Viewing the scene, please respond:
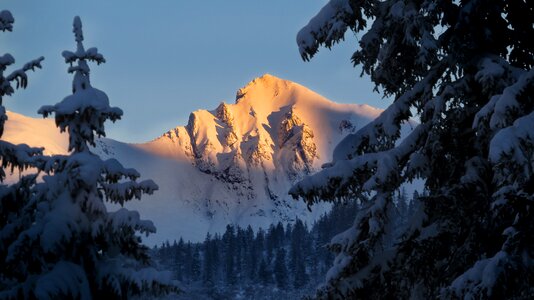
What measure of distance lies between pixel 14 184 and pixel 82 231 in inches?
64.5

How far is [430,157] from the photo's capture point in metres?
8.68

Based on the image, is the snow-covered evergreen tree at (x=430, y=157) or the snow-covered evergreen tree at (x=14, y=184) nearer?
the snow-covered evergreen tree at (x=430, y=157)

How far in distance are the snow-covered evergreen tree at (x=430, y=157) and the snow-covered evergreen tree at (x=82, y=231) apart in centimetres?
330

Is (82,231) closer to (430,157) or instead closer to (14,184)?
(14,184)

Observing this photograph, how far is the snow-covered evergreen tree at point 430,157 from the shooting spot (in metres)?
8.10

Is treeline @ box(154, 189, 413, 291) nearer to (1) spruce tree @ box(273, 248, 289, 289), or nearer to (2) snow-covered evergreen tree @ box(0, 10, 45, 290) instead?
(1) spruce tree @ box(273, 248, 289, 289)

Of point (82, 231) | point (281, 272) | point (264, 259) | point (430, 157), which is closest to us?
point (430, 157)

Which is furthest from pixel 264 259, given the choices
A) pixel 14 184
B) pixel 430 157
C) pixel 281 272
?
pixel 430 157

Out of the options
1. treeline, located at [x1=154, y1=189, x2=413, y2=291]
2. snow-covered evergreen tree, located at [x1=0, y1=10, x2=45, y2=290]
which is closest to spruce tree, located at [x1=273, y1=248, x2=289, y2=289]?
treeline, located at [x1=154, y1=189, x2=413, y2=291]

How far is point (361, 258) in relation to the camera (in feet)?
28.8

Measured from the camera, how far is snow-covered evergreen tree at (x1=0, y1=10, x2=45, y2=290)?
11.0 m

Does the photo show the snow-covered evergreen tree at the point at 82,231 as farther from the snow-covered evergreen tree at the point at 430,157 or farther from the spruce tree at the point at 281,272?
the spruce tree at the point at 281,272

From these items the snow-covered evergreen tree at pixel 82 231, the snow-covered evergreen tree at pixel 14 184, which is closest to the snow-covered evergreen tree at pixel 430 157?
the snow-covered evergreen tree at pixel 82 231

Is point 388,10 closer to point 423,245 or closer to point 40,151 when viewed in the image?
point 423,245
